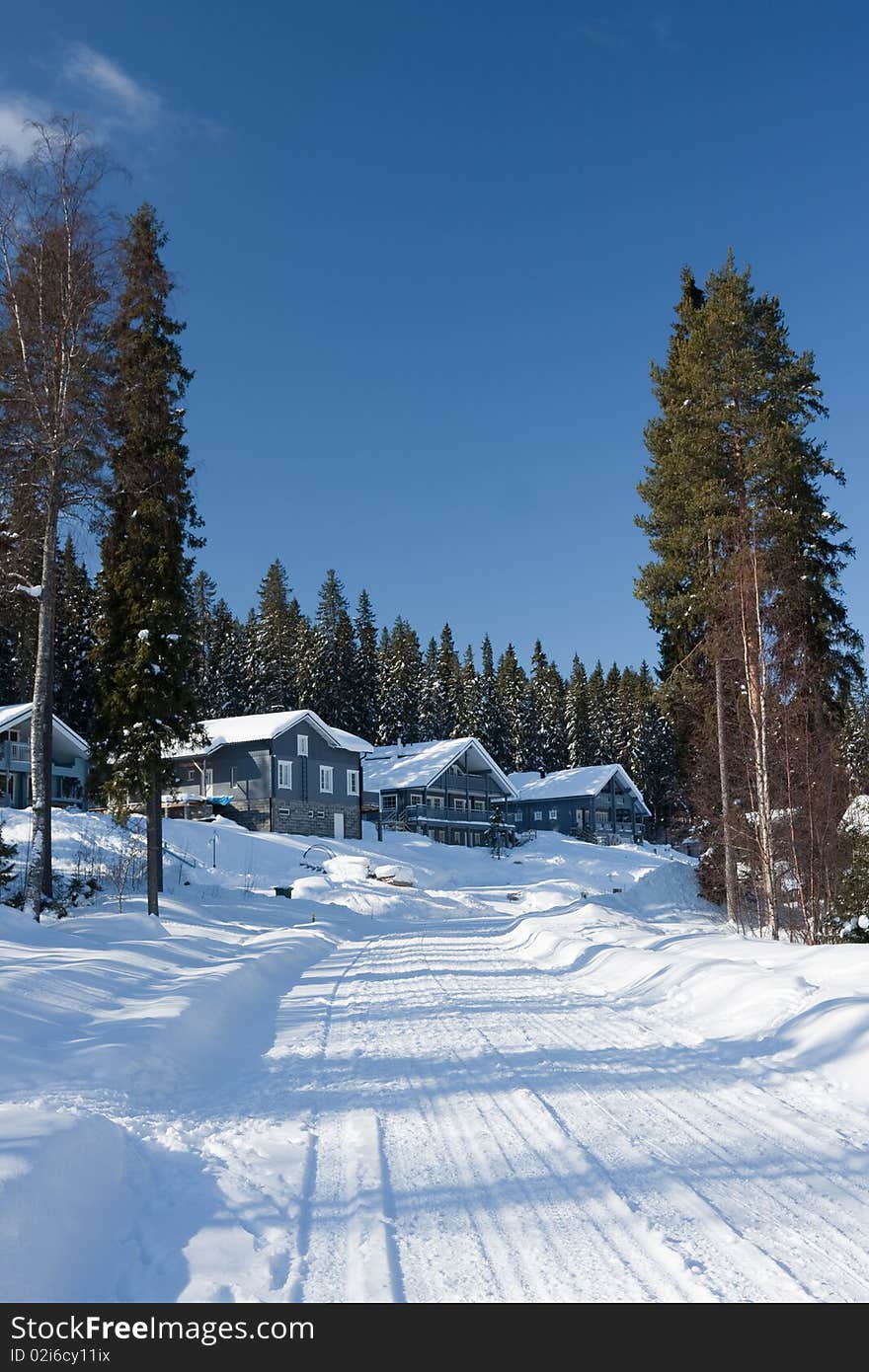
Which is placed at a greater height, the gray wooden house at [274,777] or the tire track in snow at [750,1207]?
the gray wooden house at [274,777]

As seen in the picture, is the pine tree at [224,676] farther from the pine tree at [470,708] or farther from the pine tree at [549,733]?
the pine tree at [549,733]

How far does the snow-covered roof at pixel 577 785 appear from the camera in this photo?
73.5 meters

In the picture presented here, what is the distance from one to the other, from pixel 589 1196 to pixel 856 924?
1129 cm

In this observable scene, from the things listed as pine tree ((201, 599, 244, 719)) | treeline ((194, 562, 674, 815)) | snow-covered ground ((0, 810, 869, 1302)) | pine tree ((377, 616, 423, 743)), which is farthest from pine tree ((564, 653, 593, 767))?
snow-covered ground ((0, 810, 869, 1302))

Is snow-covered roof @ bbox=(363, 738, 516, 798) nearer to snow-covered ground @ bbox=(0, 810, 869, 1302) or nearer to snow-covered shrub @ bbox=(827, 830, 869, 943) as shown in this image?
snow-covered shrub @ bbox=(827, 830, 869, 943)

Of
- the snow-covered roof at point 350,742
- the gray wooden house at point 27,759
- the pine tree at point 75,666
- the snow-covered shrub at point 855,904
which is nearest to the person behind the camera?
the snow-covered shrub at point 855,904

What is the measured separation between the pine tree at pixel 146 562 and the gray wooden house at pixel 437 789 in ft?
126

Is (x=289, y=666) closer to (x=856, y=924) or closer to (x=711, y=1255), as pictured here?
(x=856, y=924)

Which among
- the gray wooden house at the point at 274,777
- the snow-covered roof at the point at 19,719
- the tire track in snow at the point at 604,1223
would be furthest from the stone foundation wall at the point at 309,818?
the tire track in snow at the point at 604,1223

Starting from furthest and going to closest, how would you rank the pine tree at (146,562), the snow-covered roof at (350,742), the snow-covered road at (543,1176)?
the snow-covered roof at (350,742), the pine tree at (146,562), the snow-covered road at (543,1176)

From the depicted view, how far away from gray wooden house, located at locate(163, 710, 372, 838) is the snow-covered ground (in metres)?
35.8

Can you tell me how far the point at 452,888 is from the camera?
144 feet

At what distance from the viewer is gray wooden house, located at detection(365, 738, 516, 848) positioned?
62.1 m
